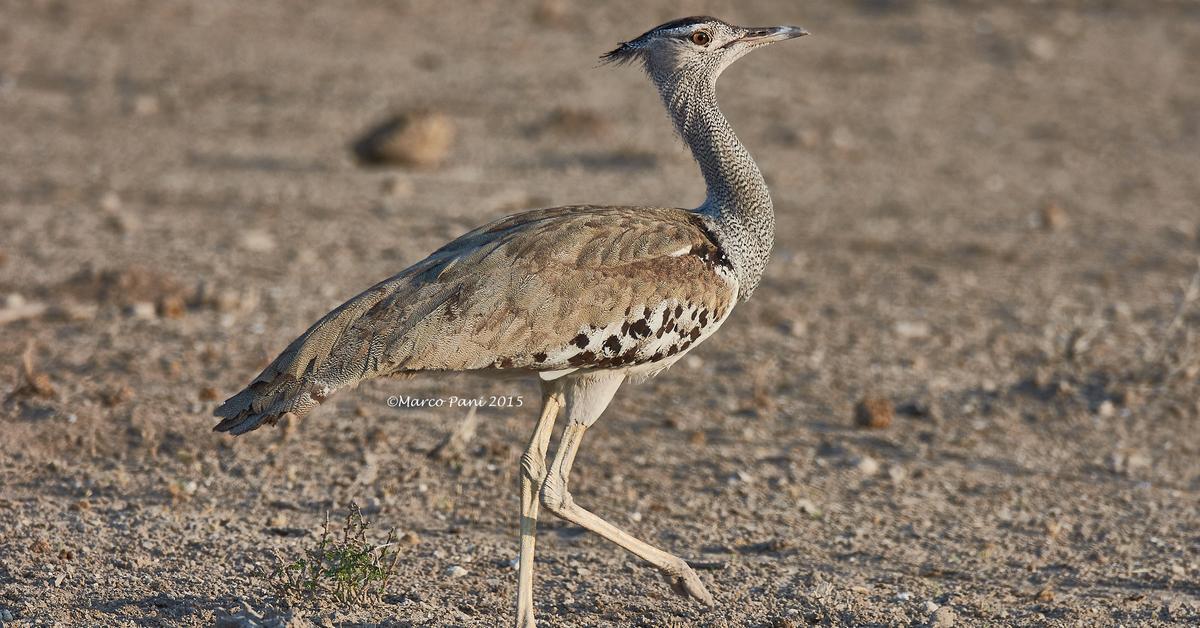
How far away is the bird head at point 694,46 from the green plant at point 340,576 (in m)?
1.59

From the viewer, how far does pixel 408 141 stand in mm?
8391

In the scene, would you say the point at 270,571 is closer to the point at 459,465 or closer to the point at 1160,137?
the point at 459,465

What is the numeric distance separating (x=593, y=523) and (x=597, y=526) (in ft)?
0.04

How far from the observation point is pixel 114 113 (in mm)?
9703

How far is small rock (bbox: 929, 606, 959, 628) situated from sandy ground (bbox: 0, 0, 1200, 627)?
13mm

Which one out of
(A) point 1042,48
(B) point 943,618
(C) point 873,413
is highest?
(A) point 1042,48

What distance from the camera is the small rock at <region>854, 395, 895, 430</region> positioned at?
16.8 feet

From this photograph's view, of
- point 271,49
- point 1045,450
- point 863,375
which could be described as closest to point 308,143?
point 271,49

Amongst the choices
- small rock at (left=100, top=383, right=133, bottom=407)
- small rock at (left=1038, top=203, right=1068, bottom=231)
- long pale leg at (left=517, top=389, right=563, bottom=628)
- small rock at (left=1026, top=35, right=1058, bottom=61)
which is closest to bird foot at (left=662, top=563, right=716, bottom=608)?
long pale leg at (left=517, top=389, right=563, bottom=628)

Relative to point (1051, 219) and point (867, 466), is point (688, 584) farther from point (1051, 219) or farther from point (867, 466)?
point (1051, 219)

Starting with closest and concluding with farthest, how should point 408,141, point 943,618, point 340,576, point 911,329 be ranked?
point 340,576, point 943,618, point 911,329, point 408,141

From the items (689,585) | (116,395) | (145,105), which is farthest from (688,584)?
(145,105)

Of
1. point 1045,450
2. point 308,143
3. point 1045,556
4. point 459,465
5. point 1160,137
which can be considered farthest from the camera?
point 1160,137

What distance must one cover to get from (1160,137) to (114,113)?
7613mm
